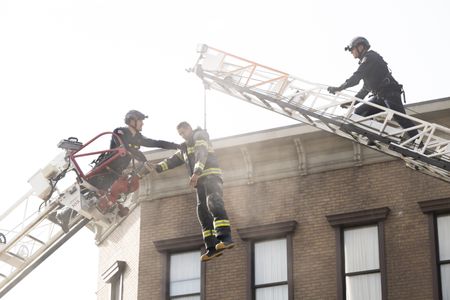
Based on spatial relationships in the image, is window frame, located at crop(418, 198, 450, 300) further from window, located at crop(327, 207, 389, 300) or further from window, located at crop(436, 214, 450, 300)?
window, located at crop(327, 207, 389, 300)

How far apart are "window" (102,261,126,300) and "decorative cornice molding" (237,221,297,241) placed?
3.14m

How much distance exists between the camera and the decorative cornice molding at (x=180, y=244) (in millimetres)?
27375

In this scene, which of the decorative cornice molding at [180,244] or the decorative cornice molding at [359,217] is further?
the decorative cornice molding at [180,244]

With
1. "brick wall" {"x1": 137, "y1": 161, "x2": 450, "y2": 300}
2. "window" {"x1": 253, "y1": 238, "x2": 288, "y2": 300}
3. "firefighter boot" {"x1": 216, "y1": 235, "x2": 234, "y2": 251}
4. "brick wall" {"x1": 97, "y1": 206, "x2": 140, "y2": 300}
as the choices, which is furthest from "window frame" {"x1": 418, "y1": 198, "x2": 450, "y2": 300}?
"firefighter boot" {"x1": 216, "y1": 235, "x2": 234, "y2": 251}

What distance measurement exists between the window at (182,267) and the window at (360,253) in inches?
121

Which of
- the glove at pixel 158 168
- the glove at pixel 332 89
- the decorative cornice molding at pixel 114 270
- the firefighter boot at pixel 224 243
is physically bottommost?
the firefighter boot at pixel 224 243

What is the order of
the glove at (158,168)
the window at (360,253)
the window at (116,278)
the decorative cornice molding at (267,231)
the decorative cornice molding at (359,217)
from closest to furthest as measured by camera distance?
the glove at (158,168), the window at (360,253), the decorative cornice molding at (359,217), the decorative cornice molding at (267,231), the window at (116,278)

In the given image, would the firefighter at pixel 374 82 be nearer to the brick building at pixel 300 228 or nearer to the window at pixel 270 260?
the brick building at pixel 300 228

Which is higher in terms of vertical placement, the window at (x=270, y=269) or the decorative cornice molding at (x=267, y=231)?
the decorative cornice molding at (x=267, y=231)

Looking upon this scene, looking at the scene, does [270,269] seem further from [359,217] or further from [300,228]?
[359,217]

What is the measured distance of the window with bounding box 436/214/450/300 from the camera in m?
25.0

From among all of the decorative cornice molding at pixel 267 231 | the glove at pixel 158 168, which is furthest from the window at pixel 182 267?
the glove at pixel 158 168

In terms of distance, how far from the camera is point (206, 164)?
19.5 m

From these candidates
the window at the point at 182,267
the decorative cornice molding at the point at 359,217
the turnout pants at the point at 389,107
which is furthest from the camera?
the window at the point at 182,267
